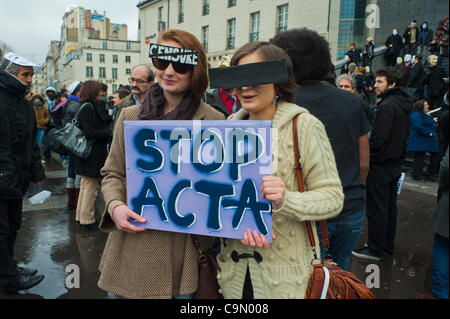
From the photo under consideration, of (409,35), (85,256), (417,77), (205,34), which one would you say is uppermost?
(205,34)

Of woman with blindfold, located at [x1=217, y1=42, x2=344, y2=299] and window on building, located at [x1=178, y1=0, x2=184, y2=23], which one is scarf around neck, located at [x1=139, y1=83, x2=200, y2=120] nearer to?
woman with blindfold, located at [x1=217, y1=42, x2=344, y2=299]

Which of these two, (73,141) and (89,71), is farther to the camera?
(89,71)

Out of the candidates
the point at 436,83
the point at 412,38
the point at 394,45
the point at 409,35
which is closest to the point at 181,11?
the point at 394,45

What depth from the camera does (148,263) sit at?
165cm

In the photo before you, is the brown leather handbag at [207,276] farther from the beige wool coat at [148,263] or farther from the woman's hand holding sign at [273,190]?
the woman's hand holding sign at [273,190]

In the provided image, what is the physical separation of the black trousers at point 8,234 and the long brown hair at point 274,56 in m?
2.64

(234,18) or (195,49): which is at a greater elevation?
(234,18)

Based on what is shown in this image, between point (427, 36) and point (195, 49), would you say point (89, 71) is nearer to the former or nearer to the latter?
point (427, 36)

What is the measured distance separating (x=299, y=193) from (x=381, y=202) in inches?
112

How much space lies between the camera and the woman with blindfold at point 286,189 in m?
1.37

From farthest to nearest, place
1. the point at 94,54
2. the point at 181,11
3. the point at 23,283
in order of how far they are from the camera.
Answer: the point at 94,54 → the point at 181,11 → the point at 23,283

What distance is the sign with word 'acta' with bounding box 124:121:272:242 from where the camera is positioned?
1.33 meters

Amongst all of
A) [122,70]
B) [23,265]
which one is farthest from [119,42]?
[23,265]

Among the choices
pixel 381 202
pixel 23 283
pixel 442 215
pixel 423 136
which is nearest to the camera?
pixel 442 215
